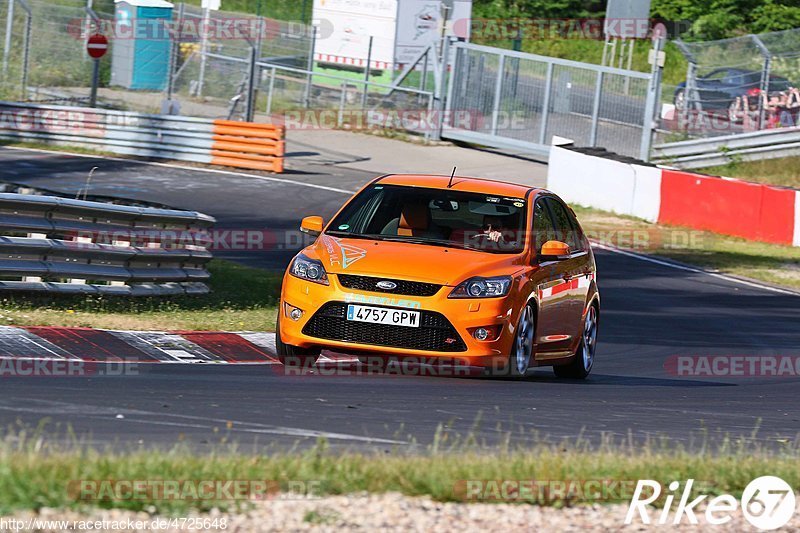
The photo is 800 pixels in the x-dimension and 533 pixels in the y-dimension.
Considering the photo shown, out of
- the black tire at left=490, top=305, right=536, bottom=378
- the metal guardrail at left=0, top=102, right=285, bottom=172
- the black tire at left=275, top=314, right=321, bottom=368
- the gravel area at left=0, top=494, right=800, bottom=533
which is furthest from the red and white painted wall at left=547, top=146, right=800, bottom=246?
the gravel area at left=0, top=494, right=800, bottom=533

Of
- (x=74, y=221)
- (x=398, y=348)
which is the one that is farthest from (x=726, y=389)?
(x=74, y=221)

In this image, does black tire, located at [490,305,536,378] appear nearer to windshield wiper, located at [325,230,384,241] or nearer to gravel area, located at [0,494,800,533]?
windshield wiper, located at [325,230,384,241]

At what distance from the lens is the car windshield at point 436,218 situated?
34.2 feet

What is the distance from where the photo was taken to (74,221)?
12.0 m

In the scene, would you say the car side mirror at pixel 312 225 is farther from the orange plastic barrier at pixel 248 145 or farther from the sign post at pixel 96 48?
the sign post at pixel 96 48

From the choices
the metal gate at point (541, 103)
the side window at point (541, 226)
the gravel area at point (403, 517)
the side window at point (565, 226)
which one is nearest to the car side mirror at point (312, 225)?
the side window at point (541, 226)

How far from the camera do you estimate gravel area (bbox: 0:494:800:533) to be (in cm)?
511

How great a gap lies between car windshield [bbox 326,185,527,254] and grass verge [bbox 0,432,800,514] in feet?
11.6

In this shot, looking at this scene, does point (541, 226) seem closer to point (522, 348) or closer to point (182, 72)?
point (522, 348)

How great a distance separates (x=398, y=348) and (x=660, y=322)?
6939mm

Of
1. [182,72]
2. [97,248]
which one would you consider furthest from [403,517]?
[182,72]

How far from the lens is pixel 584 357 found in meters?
11.4

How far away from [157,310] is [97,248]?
2.85 feet

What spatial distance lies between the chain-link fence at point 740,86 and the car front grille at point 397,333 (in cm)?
2151
